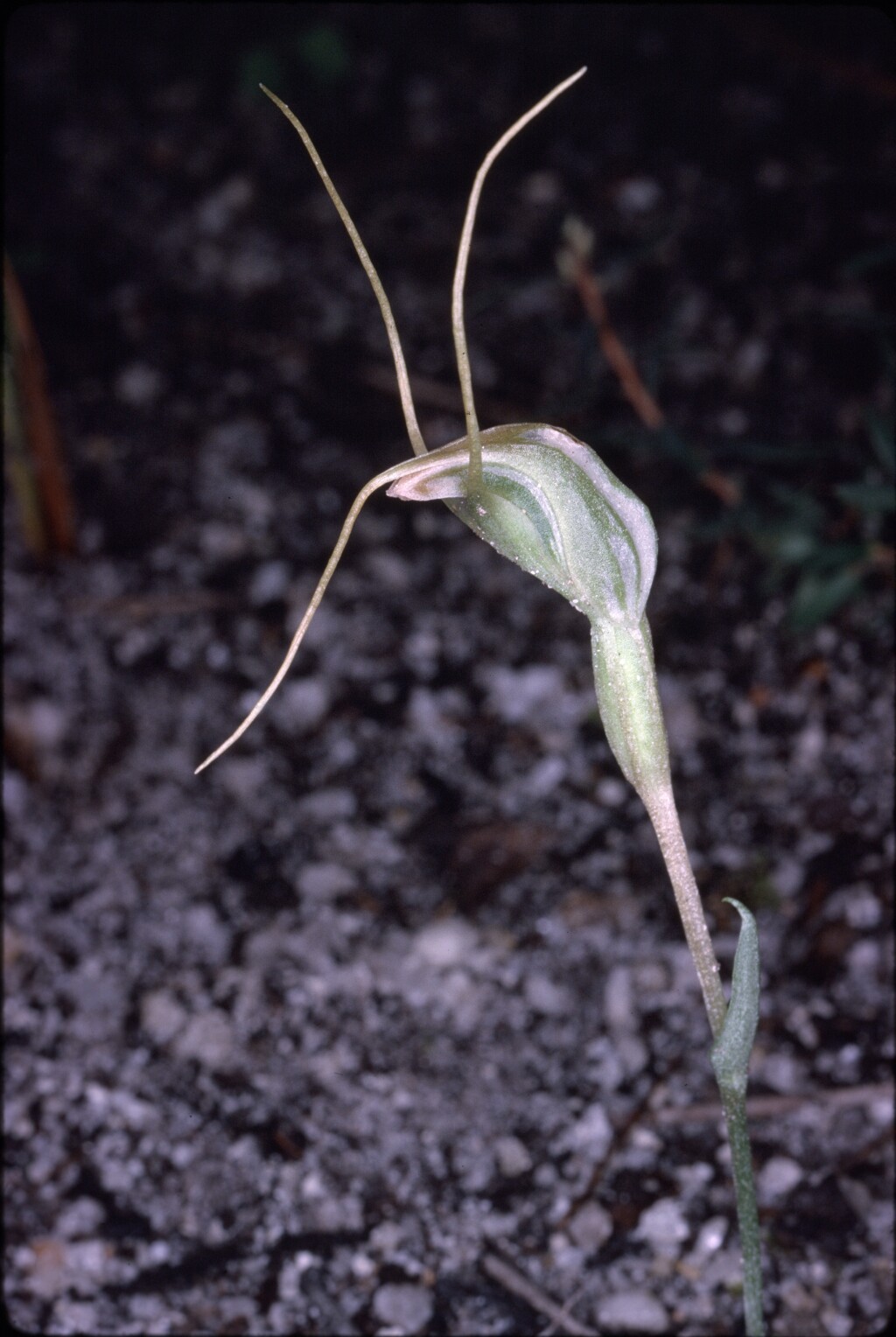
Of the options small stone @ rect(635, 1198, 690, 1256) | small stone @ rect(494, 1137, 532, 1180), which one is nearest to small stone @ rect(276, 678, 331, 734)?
small stone @ rect(494, 1137, 532, 1180)

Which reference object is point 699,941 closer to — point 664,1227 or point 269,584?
point 664,1227

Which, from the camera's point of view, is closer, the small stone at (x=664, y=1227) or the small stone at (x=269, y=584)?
the small stone at (x=664, y=1227)

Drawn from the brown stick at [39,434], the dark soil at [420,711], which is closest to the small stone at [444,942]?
the dark soil at [420,711]

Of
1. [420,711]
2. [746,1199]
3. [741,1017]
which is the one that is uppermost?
[741,1017]

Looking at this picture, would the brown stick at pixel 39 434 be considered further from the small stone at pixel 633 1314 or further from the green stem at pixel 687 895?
the small stone at pixel 633 1314

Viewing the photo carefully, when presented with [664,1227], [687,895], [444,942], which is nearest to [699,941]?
[687,895]

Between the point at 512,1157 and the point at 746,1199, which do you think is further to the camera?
the point at 512,1157
